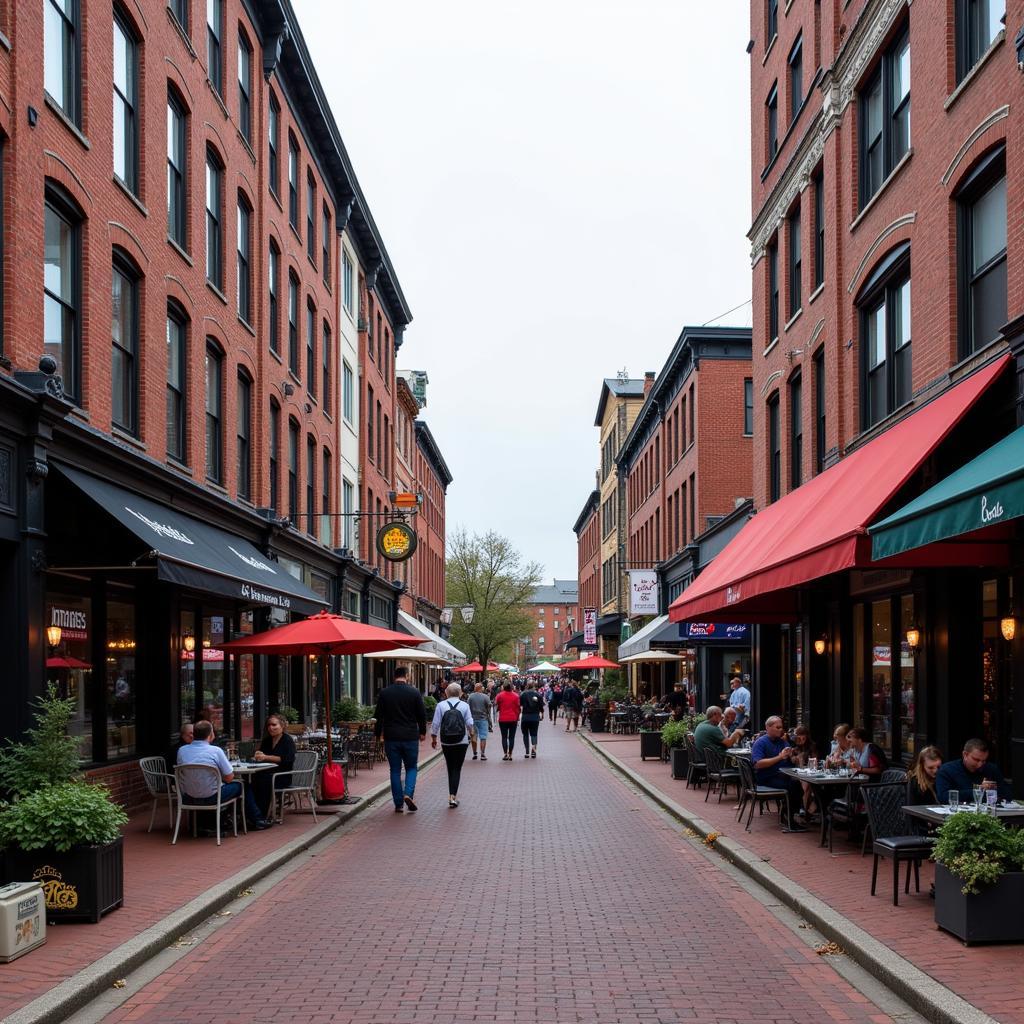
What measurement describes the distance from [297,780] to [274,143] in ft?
52.6

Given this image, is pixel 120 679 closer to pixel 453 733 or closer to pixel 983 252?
pixel 453 733

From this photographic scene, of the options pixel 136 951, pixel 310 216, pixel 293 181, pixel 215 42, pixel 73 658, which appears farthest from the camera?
pixel 310 216

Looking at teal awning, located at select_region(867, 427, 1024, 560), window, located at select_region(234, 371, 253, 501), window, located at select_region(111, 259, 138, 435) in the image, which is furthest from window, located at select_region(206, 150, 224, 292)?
teal awning, located at select_region(867, 427, 1024, 560)

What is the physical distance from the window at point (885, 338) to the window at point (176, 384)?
34.6 ft

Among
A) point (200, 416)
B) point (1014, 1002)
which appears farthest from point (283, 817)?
point (1014, 1002)

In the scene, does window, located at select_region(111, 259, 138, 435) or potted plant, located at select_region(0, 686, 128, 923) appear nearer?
potted plant, located at select_region(0, 686, 128, 923)

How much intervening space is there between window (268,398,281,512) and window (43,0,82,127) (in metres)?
11.5

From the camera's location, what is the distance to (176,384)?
1973 cm

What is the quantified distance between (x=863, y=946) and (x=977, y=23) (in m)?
10.8

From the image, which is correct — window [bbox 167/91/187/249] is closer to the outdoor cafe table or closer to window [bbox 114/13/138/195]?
window [bbox 114/13/138/195]

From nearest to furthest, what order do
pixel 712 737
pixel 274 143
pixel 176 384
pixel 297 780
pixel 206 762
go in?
1. pixel 206 762
2. pixel 297 780
3. pixel 712 737
4. pixel 176 384
5. pixel 274 143

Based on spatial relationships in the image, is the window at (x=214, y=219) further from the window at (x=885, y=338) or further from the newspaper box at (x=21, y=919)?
the newspaper box at (x=21, y=919)

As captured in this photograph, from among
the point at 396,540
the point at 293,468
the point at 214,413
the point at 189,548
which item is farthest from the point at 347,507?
the point at 189,548

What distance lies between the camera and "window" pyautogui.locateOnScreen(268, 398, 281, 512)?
26.5 meters
